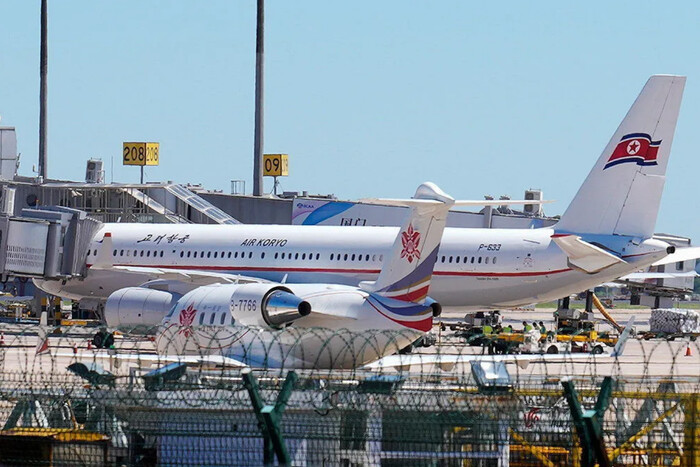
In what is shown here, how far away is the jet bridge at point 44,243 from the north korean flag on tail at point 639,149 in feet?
65.7

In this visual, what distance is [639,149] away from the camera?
41.4 m


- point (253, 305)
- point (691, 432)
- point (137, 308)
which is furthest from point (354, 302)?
point (691, 432)

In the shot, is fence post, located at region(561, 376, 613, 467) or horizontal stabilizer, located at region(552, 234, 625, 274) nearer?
fence post, located at region(561, 376, 613, 467)

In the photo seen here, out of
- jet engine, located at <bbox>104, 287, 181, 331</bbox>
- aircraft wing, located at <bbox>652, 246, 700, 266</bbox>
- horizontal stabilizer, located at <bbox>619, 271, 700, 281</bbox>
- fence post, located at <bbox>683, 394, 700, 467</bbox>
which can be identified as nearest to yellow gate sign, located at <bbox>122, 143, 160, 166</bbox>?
horizontal stabilizer, located at <bbox>619, 271, 700, 281</bbox>

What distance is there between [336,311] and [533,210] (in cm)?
4927

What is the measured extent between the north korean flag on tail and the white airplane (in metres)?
0.03

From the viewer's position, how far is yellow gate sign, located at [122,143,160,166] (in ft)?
324

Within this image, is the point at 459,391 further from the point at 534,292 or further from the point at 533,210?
the point at 533,210

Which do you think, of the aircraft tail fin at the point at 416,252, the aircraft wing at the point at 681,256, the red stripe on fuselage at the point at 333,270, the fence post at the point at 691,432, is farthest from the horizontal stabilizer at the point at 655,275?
the fence post at the point at 691,432

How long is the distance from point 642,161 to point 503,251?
209 inches

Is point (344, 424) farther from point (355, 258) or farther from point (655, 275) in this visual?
point (655, 275)

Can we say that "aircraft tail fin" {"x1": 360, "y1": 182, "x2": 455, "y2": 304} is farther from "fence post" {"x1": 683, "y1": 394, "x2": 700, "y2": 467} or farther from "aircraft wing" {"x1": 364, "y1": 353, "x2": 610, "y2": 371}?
"fence post" {"x1": 683, "y1": 394, "x2": 700, "y2": 467}

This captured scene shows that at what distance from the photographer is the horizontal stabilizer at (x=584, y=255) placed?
39597 mm

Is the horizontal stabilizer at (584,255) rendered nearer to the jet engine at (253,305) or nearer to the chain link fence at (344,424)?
the jet engine at (253,305)
